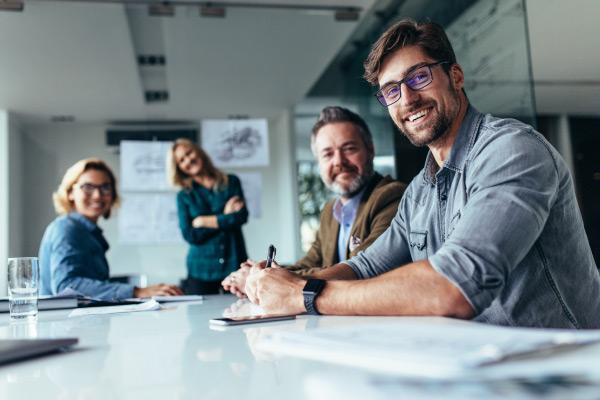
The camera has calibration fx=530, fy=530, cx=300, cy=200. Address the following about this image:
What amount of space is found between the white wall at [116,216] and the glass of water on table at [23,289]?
2.63 m

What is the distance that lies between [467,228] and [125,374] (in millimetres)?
635

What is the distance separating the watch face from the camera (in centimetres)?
108

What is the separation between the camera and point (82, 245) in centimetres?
239

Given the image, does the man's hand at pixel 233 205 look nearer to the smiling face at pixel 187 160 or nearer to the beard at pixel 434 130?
the smiling face at pixel 187 160

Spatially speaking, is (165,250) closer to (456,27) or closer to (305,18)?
(305,18)

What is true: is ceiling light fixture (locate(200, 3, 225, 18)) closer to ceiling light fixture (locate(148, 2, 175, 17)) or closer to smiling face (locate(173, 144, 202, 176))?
ceiling light fixture (locate(148, 2, 175, 17))

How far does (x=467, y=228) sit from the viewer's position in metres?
0.96

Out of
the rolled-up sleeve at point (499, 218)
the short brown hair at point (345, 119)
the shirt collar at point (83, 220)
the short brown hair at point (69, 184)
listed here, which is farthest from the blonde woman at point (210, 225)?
the rolled-up sleeve at point (499, 218)

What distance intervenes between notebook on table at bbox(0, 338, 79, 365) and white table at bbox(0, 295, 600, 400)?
0.01m

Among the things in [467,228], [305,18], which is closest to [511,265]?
[467,228]

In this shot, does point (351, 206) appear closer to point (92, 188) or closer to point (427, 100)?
point (427, 100)

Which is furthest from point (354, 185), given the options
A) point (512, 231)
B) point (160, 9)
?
point (160, 9)

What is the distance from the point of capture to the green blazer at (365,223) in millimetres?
1926

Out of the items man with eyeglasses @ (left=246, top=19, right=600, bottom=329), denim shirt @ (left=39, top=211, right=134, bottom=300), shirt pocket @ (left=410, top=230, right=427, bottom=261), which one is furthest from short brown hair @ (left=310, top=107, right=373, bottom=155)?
denim shirt @ (left=39, top=211, right=134, bottom=300)
